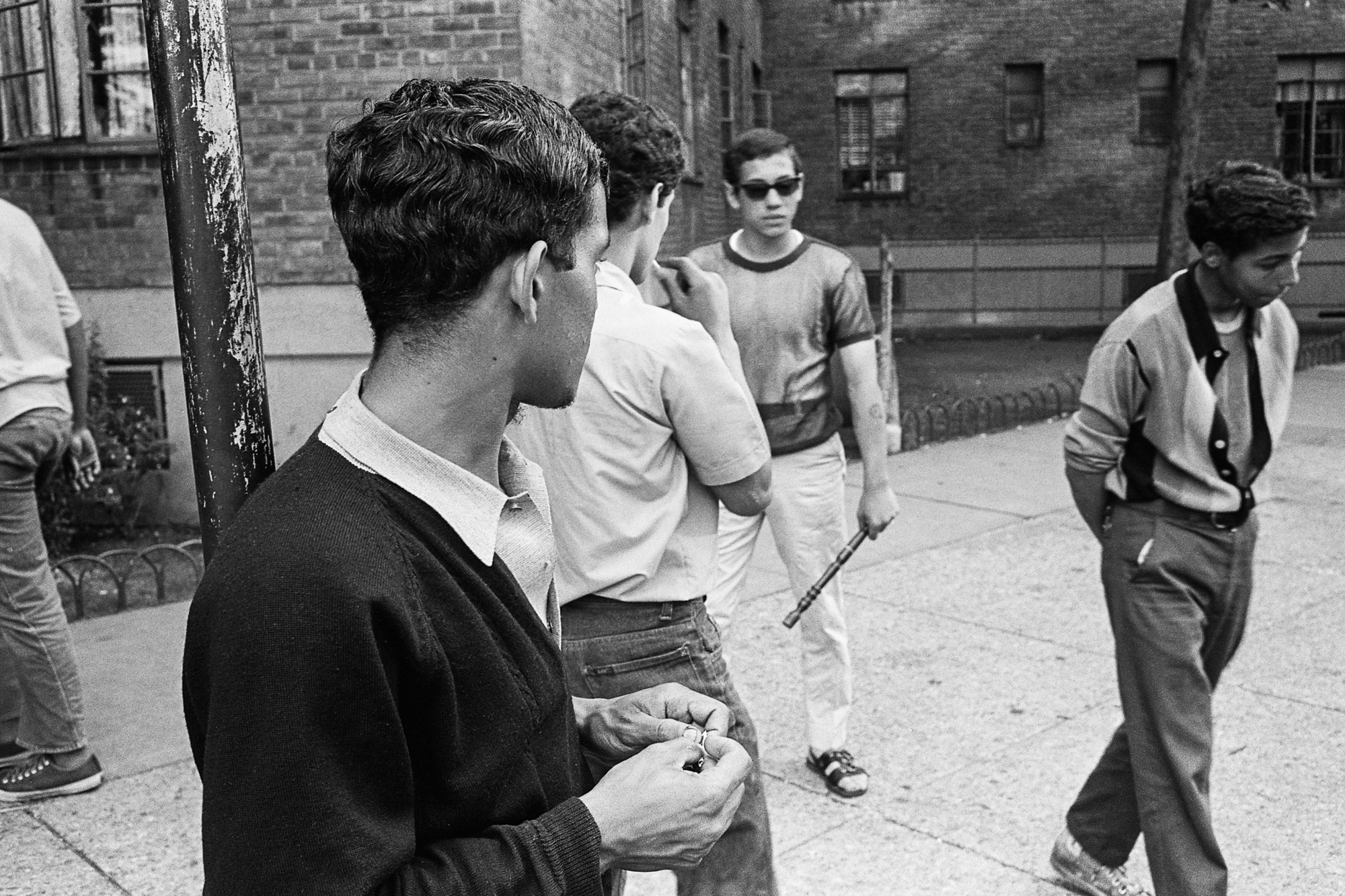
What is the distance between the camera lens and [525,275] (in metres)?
1.46

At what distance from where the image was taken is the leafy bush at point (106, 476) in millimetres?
7586

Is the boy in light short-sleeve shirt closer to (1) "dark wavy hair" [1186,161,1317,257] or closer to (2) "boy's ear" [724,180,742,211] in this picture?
(1) "dark wavy hair" [1186,161,1317,257]

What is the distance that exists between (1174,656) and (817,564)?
1.33 m

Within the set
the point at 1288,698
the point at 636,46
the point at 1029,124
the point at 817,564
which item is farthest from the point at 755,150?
the point at 1029,124

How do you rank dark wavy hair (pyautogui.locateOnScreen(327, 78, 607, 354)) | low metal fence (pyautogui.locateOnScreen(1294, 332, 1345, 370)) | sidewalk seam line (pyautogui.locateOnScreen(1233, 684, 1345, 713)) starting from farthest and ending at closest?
low metal fence (pyautogui.locateOnScreen(1294, 332, 1345, 370))
sidewalk seam line (pyautogui.locateOnScreen(1233, 684, 1345, 713))
dark wavy hair (pyautogui.locateOnScreen(327, 78, 607, 354))

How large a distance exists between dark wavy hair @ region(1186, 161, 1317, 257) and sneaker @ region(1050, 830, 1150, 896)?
1589mm

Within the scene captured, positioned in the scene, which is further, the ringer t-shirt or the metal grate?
the metal grate

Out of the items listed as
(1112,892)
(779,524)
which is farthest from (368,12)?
(1112,892)

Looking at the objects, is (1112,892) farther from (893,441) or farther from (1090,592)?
(893,441)

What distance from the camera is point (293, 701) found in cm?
127

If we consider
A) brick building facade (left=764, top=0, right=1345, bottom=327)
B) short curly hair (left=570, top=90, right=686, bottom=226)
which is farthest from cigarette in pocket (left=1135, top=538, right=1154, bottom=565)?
brick building facade (left=764, top=0, right=1345, bottom=327)

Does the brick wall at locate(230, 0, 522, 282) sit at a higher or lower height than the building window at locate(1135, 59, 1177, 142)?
lower

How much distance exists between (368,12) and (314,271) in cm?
153

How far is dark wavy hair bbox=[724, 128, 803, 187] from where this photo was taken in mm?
4629
